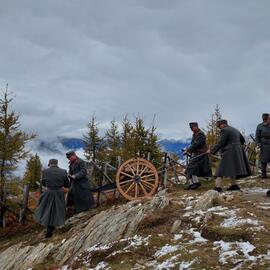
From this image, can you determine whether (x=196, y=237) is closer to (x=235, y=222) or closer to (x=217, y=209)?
(x=235, y=222)

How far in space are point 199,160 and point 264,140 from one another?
3.43 m

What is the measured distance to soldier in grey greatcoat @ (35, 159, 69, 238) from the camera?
40.6ft

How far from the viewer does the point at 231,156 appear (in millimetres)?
12477

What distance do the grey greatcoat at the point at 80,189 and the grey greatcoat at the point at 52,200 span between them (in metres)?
1.37

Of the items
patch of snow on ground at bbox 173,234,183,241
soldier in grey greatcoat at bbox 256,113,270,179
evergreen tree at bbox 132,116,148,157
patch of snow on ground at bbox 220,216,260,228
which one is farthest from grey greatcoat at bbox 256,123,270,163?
evergreen tree at bbox 132,116,148,157

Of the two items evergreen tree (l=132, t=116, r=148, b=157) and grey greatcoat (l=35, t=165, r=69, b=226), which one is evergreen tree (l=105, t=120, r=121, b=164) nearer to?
evergreen tree (l=132, t=116, r=148, b=157)

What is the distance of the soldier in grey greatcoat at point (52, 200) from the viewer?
487 inches

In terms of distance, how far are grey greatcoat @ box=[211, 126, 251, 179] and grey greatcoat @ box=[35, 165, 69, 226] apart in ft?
16.1

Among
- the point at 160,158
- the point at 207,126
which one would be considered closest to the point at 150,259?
the point at 160,158

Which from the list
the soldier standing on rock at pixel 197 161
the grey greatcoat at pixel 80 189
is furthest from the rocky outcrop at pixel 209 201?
the grey greatcoat at pixel 80 189

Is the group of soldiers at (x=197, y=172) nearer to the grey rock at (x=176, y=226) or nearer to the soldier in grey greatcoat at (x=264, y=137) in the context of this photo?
the soldier in grey greatcoat at (x=264, y=137)

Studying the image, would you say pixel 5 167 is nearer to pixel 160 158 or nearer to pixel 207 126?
pixel 160 158

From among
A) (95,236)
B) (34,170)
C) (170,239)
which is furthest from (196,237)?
(34,170)

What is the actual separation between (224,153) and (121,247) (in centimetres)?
558
